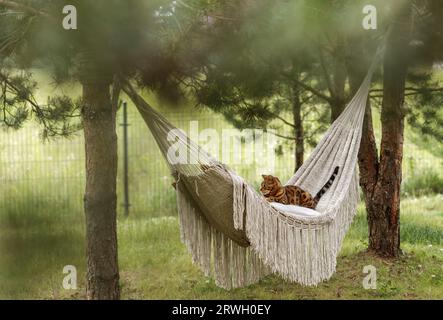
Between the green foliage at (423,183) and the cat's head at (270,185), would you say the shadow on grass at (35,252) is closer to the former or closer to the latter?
the cat's head at (270,185)

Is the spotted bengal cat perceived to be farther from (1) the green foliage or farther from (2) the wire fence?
(1) the green foliage

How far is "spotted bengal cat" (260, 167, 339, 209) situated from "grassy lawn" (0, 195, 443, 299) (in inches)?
21.3

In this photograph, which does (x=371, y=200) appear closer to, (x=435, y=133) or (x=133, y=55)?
(x=435, y=133)

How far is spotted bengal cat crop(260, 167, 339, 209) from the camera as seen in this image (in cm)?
274

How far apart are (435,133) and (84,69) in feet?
8.01

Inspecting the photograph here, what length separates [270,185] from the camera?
109 inches

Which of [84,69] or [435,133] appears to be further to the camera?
Answer: [435,133]

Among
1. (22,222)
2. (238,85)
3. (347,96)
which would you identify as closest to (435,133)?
(347,96)

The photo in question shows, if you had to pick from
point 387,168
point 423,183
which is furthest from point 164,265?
point 423,183

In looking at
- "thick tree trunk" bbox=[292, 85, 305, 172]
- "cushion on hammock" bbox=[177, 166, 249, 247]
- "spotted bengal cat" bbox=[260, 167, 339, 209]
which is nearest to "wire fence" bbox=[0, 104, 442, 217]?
"thick tree trunk" bbox=[292, 85, 305, 172]

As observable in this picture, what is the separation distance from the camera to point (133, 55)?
2316 millimetres

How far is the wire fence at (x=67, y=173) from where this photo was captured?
4.53 metres

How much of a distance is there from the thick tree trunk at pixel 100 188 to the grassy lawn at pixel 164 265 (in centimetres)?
62

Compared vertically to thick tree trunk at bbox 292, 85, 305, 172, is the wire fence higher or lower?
lower
